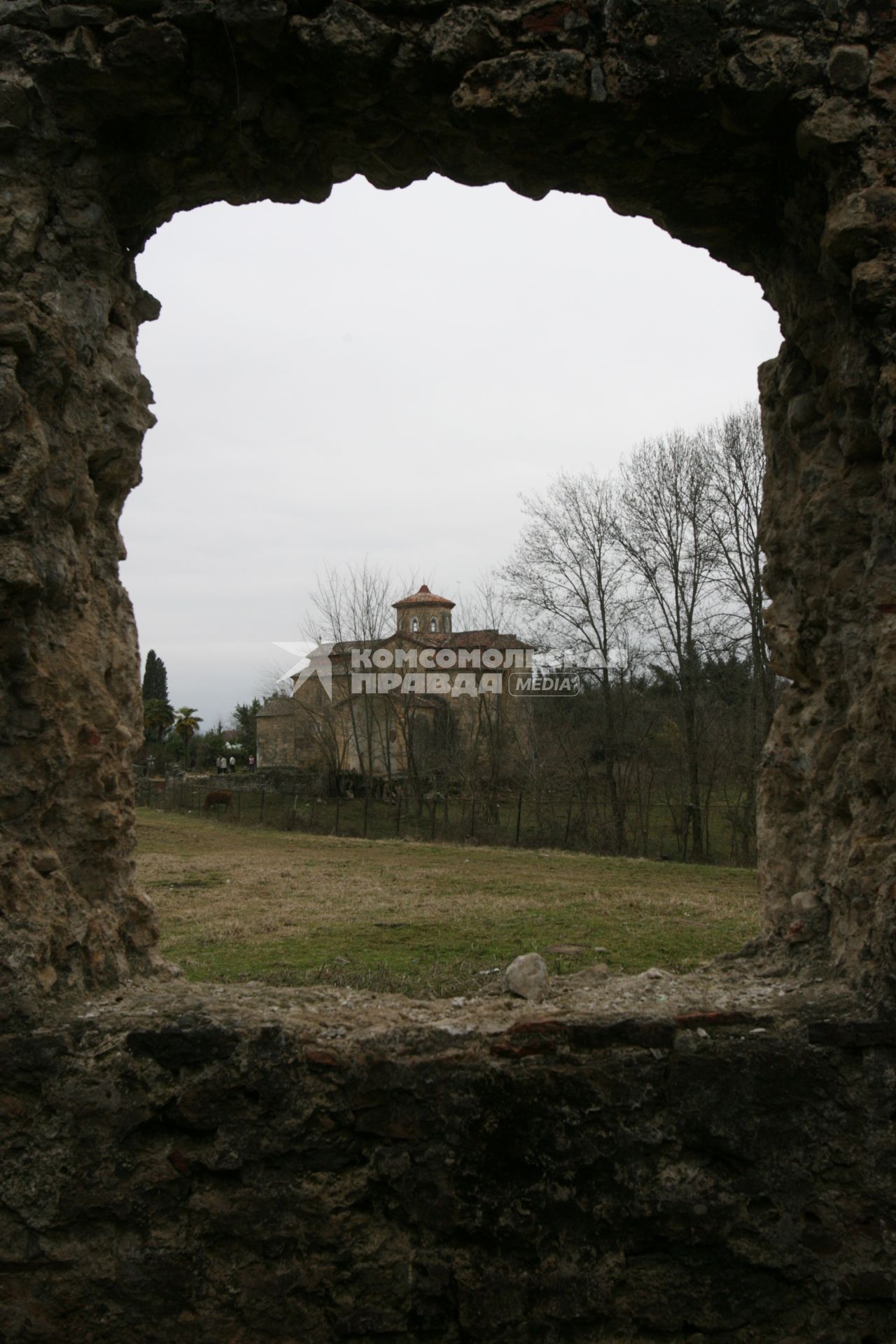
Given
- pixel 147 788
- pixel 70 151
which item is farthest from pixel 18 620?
pixel 147 788

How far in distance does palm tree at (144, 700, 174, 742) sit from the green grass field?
3705cm

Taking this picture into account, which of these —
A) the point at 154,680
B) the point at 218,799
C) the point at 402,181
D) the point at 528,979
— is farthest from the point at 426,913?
the point at 154,680

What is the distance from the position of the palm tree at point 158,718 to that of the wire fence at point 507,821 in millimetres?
27166

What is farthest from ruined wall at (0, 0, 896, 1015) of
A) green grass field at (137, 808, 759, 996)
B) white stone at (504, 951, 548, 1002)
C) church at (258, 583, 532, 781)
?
church at (258, 583, 532, 781)

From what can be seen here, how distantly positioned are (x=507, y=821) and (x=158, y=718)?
34689 millimetres

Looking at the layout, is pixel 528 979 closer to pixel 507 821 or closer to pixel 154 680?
pixel 507 821

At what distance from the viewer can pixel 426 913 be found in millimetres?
9289

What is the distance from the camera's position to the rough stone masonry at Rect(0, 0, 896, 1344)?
2.56 metres

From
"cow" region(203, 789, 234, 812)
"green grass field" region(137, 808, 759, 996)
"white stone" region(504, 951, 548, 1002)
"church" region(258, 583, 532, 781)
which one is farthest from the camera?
"church" region(258, 583, 532, 781)

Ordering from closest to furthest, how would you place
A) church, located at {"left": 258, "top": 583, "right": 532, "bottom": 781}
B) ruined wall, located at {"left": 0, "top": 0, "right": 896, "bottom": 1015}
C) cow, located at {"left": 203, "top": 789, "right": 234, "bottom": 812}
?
1. ruined wall, located at {"left": 0, "top": 0, "right": 896, "bottom": 1015}
2. cow, located at {"left": 203, "top": 789, "right": 234, "bottom": 812}
3. church, located at {"left": 258, "top": 583, "right": 532, "bottom": 781}

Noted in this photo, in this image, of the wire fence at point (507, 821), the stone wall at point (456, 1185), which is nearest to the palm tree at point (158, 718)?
the wire fence at point (507, 821)

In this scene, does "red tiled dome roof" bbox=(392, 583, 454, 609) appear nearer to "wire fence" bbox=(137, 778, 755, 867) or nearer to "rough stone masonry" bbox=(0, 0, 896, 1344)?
"wire fence" bbox=(137, 778, 755, 867)

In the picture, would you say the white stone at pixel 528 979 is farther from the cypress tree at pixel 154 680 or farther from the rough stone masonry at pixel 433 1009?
the cypress tree at pixel 154 680

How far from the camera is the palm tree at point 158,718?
5194 cm
